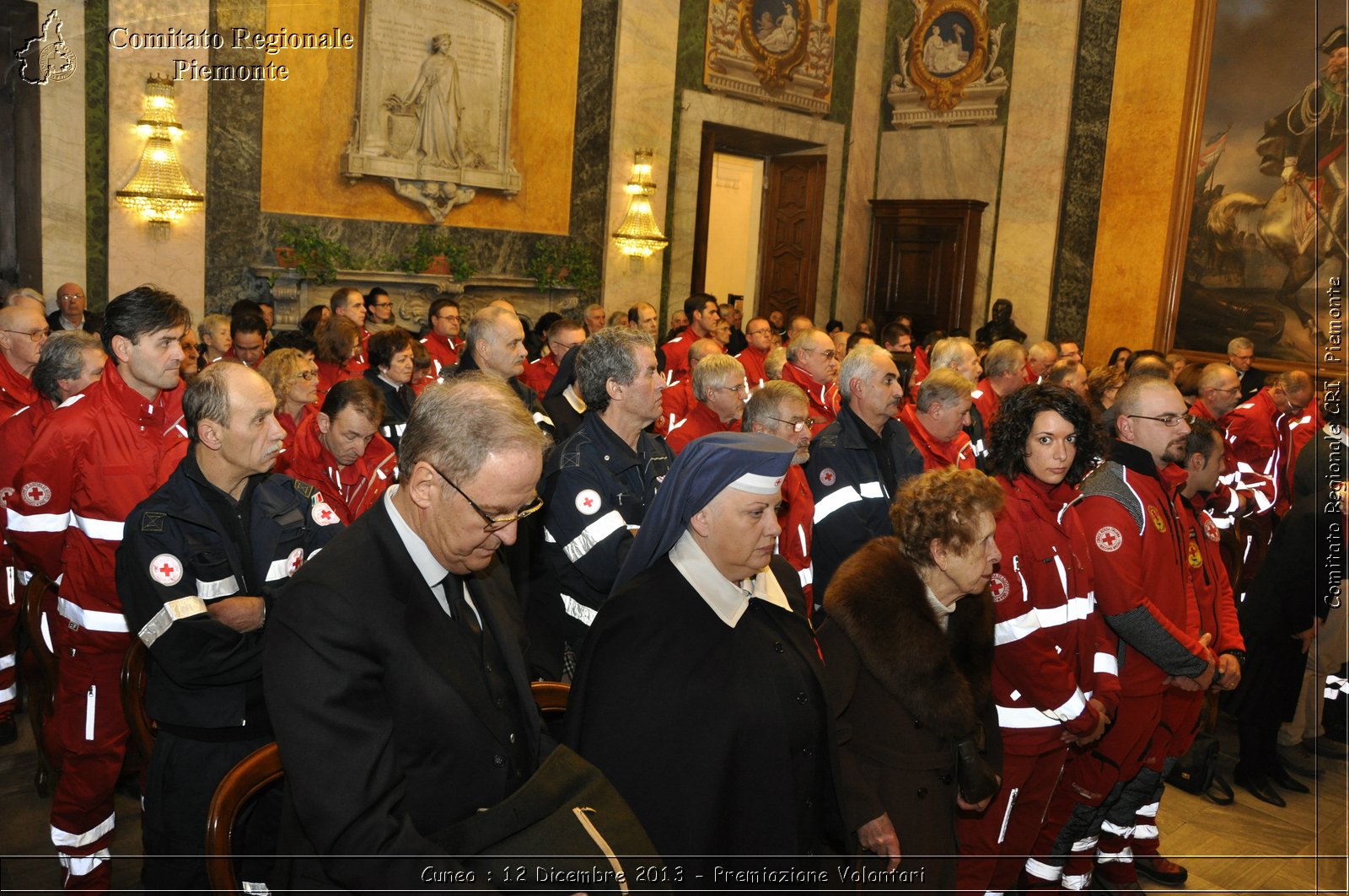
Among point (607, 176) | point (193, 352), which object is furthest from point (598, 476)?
point (607, 176)

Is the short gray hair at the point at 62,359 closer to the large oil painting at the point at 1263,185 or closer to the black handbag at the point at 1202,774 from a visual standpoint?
the black handbag at the point at 1202,774

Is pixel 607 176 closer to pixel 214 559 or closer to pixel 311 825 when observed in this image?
pixel 214 559

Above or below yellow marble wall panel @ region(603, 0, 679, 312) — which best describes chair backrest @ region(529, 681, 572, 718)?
below

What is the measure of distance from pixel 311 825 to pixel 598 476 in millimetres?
2131

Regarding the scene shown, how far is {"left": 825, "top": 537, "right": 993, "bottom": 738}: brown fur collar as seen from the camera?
10.0 ft

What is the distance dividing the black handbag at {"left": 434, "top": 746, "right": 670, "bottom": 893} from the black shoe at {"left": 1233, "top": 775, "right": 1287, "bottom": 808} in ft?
16.8

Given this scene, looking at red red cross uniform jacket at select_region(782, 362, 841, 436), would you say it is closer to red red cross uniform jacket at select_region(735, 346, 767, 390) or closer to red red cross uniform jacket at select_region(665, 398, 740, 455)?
red red cross uniform jacket at select_region(665, 398, 740, 455)

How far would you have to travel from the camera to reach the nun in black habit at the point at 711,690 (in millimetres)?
2502

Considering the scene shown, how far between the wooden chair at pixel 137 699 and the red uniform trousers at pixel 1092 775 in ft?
11.1

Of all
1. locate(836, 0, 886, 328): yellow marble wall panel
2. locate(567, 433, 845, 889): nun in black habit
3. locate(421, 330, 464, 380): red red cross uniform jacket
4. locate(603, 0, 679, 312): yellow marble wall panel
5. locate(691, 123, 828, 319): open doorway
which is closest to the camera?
locate(567, 433, 845, 889): nun in black habit

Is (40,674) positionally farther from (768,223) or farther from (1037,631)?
(768,223)

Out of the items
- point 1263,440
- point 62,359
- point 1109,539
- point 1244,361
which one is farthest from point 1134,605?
point 1244,361

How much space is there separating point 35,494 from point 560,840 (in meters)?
3.26

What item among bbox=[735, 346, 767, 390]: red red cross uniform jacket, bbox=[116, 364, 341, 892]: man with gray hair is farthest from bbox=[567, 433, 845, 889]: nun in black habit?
bbox=[735, 346, 767, 390]: red red cross uniform jacket
